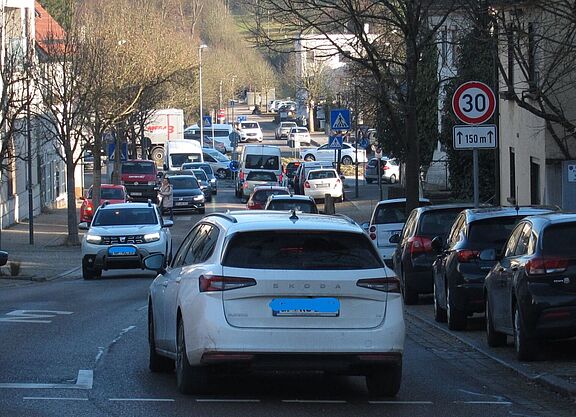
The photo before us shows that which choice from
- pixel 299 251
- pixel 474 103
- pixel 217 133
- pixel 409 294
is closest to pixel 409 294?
pixel 409 294

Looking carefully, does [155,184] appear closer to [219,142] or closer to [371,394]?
[219,142]

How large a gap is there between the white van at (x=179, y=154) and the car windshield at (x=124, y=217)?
132ft

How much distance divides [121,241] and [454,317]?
13.0 meters

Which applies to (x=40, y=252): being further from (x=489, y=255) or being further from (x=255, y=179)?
(x=489, y=255)

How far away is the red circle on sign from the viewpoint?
18.2m

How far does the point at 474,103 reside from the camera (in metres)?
18.4

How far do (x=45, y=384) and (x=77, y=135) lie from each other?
2875 centimetres

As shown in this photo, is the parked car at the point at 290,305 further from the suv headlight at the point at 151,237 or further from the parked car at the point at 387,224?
the suv headlight at the point at 151,237

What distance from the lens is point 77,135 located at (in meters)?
39.0

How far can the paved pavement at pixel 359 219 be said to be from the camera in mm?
11875

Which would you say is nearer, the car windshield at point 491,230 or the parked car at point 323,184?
the car windshield at point 491,230

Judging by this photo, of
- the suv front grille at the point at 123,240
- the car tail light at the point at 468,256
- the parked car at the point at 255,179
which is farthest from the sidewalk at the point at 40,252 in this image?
the car tail light at the point at 468,256

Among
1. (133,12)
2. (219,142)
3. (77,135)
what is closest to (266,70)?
(219,142)

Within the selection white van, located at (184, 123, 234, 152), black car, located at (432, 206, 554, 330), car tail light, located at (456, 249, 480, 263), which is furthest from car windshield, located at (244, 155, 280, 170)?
car tail light, located at (456, 249, 480, 263)
